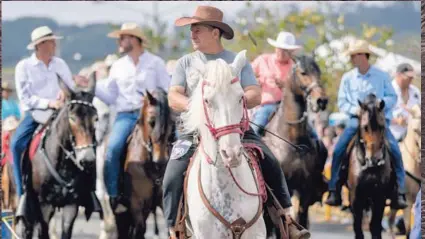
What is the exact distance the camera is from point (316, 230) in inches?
757

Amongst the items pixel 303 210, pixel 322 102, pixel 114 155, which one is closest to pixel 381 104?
pixel 322 102

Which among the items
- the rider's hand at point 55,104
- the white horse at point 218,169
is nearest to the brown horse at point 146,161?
the rider's hand at point 55,104

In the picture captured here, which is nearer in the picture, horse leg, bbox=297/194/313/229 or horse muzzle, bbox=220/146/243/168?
horse muzzle, bbox=220/146/243/168

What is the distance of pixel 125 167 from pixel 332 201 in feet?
9.84

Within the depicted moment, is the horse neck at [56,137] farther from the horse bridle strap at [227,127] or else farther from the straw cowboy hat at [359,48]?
the horse bridle strap at [227,127]

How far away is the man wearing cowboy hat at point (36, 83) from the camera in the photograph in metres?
13.9

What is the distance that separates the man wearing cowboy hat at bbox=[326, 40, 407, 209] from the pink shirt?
2.73ft

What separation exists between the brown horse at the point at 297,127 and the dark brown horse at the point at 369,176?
A: 0.62m

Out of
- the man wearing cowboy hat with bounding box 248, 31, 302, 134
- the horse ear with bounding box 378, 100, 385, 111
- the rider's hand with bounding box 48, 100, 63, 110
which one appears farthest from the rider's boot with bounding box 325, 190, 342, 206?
the rider's hand with bounding box 48, 100, 63, 110

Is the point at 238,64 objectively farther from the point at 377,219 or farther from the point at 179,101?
the point at 377,219

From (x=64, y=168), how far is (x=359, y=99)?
402 centimetres

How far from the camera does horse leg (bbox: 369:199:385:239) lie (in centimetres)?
1466

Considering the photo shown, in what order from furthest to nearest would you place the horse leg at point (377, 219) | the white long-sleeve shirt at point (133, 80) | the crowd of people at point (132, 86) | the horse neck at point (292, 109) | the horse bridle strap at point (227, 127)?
the horse leg at point (377, 219) < the horse neck at point (292, 109) < the white long-sleeve shirt at point (133, 80) < the crowd of people at point (132, 86) < the horse bridle strap at point (227, 127)

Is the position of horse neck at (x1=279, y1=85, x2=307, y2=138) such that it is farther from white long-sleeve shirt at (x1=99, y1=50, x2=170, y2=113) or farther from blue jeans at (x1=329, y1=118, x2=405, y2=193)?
white long-sleeve shirt at (x1=99, y1=50, x2=170, y2=113)
